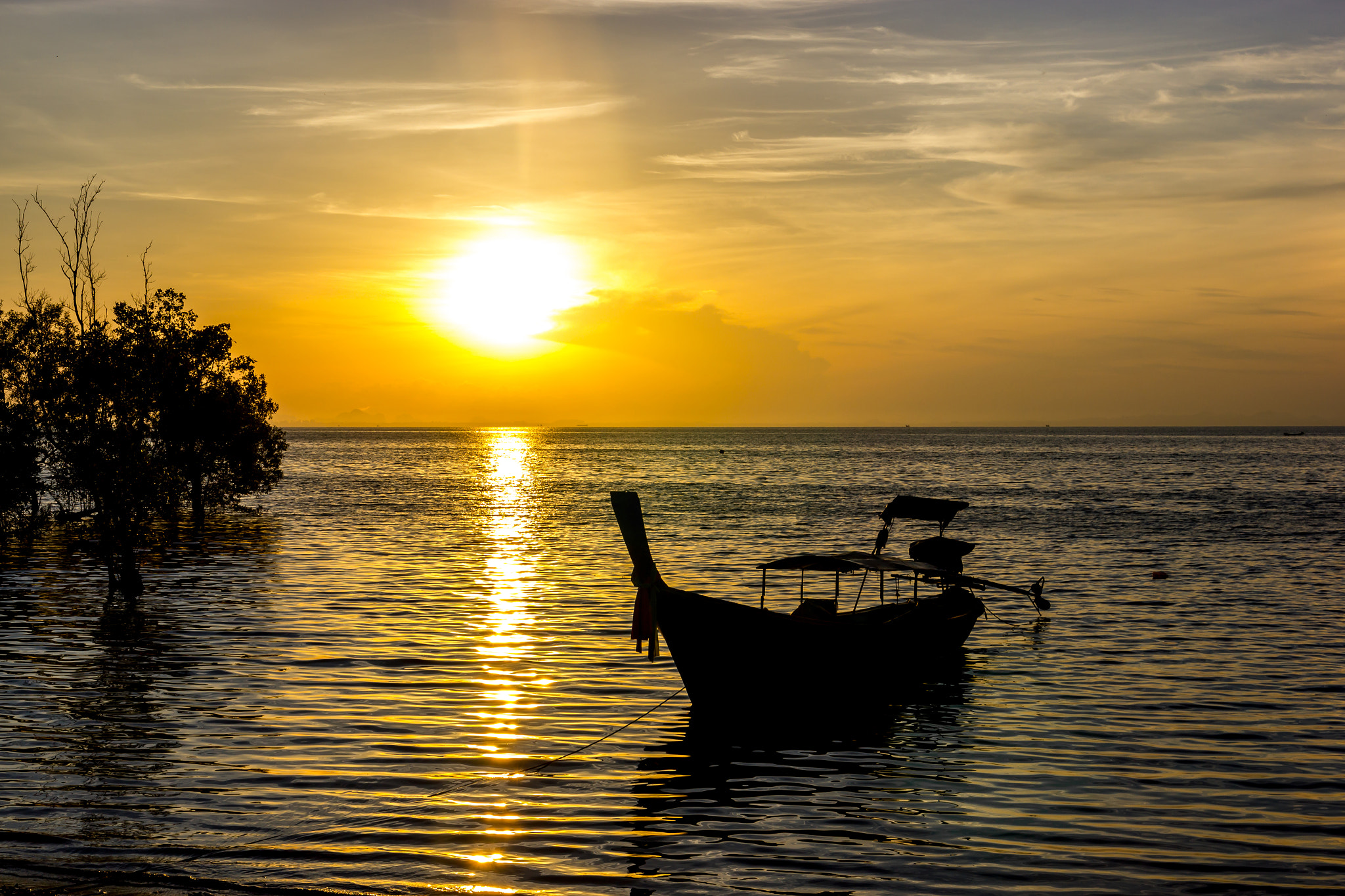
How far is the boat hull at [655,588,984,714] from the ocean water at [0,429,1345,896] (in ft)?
2.61

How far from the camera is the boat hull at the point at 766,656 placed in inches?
730

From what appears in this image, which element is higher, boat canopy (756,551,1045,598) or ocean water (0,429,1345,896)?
boat canopy (756,551,1045,598)

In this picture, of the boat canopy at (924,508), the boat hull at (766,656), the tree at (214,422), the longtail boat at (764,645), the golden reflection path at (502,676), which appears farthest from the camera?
the tree at (214,422)

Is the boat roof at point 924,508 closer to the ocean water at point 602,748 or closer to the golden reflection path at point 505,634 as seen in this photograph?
the ocean water at point 602,748

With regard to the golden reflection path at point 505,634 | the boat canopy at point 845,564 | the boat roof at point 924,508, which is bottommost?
the golden reflection path at point 505,634

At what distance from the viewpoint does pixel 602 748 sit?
1667 centimetres

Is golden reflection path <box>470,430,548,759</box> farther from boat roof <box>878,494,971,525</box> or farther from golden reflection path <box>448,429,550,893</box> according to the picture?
boat roof <box>878,494,971,525</box>

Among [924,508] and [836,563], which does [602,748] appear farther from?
[924,508]

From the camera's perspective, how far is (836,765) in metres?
16.3

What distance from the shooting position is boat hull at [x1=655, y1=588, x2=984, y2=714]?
60.8ft

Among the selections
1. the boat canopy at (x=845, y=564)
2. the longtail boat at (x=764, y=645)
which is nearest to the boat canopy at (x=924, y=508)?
the boat canopy at (x=845, y=564)

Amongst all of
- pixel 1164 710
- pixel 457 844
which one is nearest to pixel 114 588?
pixel 457 844

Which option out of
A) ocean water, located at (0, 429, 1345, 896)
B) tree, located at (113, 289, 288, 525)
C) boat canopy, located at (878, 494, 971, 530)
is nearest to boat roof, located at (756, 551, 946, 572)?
ocean water, located at (0, 429, 1345, 896)

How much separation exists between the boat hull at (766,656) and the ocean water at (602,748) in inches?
31.4
